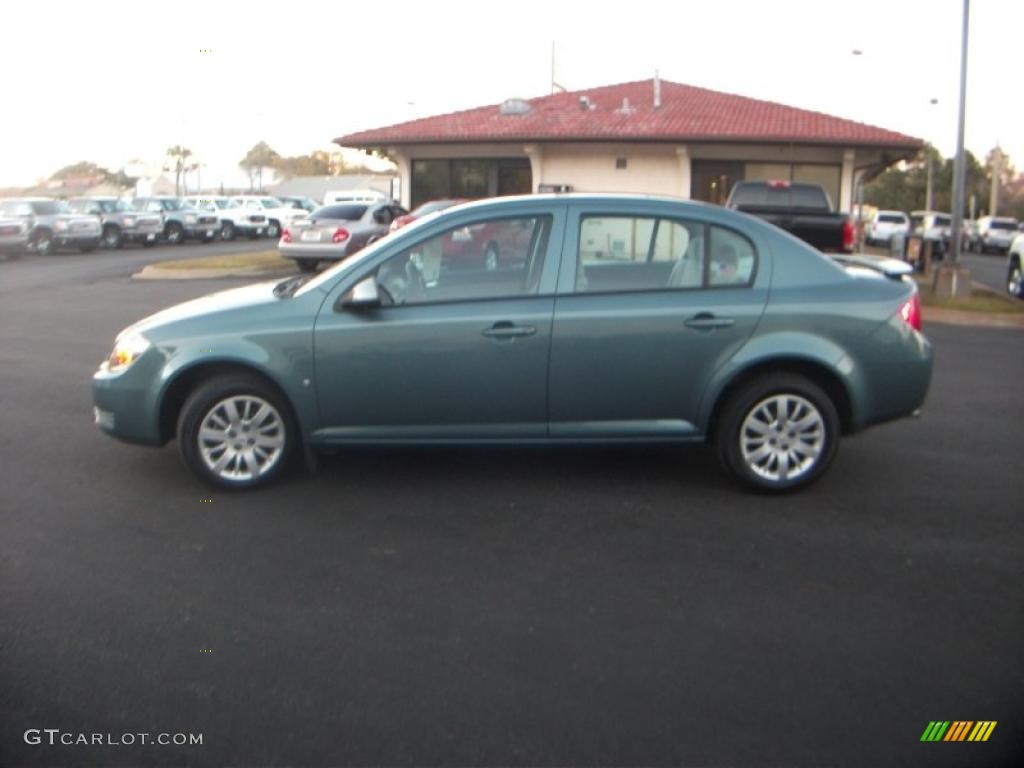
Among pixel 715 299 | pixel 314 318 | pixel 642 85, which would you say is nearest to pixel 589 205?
pixel 715 299

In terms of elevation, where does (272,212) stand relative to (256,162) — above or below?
below

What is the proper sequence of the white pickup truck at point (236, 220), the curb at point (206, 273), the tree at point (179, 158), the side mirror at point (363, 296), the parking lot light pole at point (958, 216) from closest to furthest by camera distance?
the side mirror at point (363, 296)
the parking lot light pole at point (958, 216)
the curb at point (206, 273)
the white pickup truck at point (236, 220)
the tree at point (179, 158)

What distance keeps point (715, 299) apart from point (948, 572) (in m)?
1.98

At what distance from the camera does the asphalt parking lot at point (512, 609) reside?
3947 millimetres

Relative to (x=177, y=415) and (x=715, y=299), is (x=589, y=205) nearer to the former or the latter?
(x=715, y=299)

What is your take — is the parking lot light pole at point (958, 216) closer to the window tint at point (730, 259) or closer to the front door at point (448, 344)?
the window tint at point (730, 259)

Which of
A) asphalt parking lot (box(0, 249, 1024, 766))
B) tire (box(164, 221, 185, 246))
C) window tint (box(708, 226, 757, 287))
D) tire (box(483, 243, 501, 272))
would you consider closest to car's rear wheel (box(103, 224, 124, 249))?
tire (box(164, 221, 185, 246))

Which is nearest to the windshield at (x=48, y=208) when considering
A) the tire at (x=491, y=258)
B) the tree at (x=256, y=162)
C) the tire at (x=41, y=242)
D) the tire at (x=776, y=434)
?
the tire at (x=41, y=242)

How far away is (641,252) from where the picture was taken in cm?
671

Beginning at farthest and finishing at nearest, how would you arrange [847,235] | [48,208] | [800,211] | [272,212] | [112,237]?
[272,212] → [112,237] → [48,208] → [800,211] → [847,235]

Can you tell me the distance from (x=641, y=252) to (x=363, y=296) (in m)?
1.61

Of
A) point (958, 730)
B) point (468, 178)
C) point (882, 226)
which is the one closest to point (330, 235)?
point (468, 178)

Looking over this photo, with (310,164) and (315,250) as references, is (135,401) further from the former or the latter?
(310,164)

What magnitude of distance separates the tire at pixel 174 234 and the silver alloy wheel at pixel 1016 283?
93.2 feet
